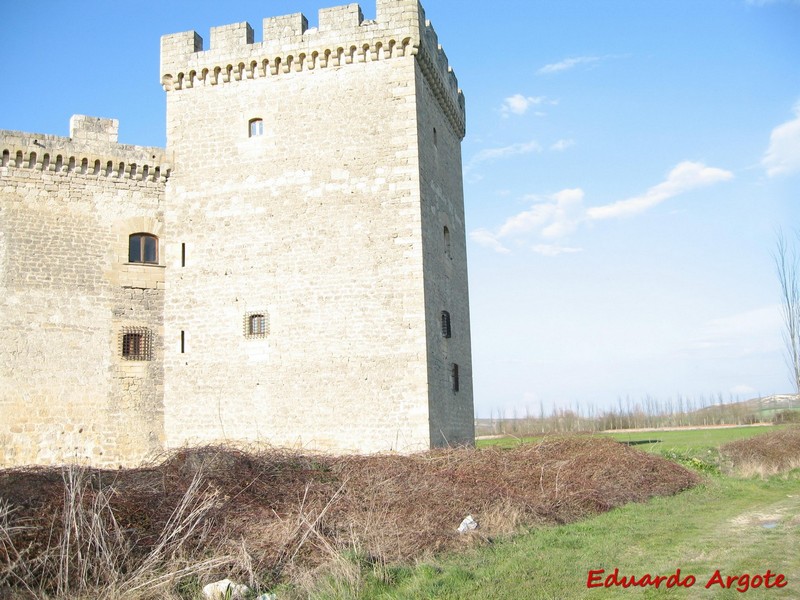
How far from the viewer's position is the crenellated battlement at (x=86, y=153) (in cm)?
1708

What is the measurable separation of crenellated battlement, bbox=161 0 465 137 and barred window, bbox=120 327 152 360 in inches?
232

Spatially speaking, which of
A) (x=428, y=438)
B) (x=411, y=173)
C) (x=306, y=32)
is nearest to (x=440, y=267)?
(x=411, y=173)

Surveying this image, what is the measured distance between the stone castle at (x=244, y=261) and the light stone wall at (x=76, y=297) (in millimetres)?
34

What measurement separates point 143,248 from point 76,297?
6.24 ft

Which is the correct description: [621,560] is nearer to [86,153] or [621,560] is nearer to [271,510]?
[271,510]

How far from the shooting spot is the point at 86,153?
17.6 meters

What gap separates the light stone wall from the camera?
53.7 ft

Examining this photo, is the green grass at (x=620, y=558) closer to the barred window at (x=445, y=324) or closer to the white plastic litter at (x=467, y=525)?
the white plastic litter at (x=467, y=525)

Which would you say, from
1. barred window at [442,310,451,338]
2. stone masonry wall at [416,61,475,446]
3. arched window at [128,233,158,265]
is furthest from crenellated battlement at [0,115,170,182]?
barred window at [442,310,451,338]

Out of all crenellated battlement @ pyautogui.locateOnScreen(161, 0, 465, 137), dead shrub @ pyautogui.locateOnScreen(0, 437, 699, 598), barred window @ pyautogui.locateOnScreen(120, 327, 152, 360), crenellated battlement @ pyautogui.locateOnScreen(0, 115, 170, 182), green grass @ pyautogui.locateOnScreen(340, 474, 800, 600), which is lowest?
green grass @ pyautogui.locateOnScreen(340, 474, 800, 600)

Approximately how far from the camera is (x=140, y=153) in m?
17.9

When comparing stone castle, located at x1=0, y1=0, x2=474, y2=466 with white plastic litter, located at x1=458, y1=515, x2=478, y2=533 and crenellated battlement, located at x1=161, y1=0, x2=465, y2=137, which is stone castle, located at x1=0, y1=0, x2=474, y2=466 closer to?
crenellated battlement, located at x1=161, y1=0, x2=465, y2=137

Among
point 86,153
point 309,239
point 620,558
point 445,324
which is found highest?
point 86,153

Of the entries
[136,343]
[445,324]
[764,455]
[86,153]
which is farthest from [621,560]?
[86,153]
